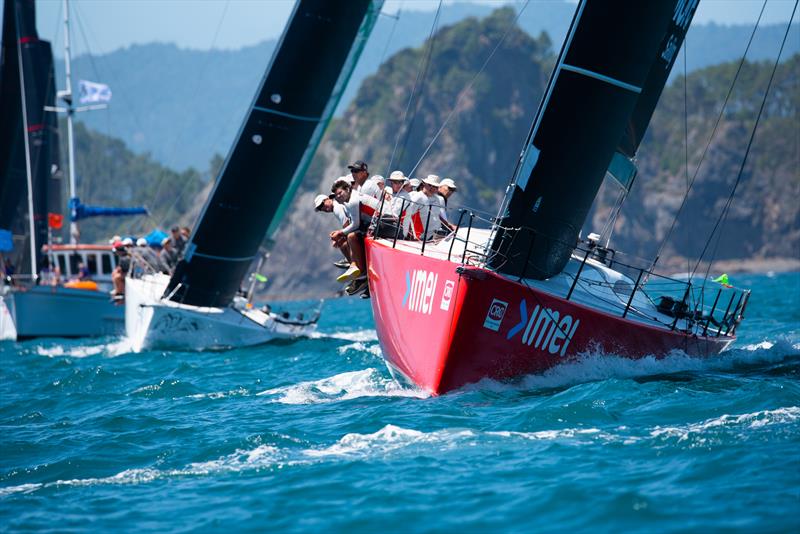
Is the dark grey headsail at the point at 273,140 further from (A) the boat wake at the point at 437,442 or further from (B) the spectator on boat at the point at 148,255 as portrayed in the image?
(A) the boat wake at the point at 437,442

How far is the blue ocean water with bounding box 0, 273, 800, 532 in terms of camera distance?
20.2 feet

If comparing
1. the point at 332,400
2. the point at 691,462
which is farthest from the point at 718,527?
the point at 332,400

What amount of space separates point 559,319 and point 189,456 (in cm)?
358

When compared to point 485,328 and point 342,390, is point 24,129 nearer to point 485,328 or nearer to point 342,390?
point 342,390

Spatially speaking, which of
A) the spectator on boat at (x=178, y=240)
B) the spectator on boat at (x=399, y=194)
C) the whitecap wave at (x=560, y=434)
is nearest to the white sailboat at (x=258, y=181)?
the spectator on boat at (x=178, y=240)

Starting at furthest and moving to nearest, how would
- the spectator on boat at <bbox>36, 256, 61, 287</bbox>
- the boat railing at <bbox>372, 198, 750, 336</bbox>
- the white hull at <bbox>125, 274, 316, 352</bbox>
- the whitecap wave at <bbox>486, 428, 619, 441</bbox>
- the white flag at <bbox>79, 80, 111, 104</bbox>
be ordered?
1. the white flag at <bbox>79, 80, 111, 104</bbox>
2. the spectator on boat at <bbox>36, 256, 61, 287</bbox>
3. the white hull at <bbox>125, 274, 316, 352</bbox>
4. the boat railing at <bbox>372, 198, 750, 336</bbox>
5. the whitecap wave at <bbox>486, 428, 619, 441</bbox>

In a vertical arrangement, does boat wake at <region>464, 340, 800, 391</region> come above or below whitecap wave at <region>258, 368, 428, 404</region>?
above

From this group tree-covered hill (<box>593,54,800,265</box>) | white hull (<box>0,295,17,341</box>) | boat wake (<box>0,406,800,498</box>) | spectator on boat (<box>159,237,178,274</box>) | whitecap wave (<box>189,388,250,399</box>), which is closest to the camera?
boat wake (<box>0,406,800,498</box>)

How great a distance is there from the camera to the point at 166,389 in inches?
477

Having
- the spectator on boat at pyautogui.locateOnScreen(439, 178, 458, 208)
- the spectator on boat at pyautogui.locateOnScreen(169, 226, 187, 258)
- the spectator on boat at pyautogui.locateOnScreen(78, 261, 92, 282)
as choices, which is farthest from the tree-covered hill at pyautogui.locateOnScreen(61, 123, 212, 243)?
the spectator on boat at pyautogui.locateOnScreen(439, 178, 458, 208)

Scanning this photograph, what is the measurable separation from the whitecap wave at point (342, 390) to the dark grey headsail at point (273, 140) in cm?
515

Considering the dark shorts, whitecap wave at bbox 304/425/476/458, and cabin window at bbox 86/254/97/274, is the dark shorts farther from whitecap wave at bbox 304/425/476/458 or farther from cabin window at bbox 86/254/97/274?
cabin window at bbox 86/254/97/274

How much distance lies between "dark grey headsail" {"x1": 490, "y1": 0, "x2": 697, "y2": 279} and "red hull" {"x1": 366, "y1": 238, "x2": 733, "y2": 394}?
0.41 m

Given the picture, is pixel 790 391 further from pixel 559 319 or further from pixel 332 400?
pixel 332 400
